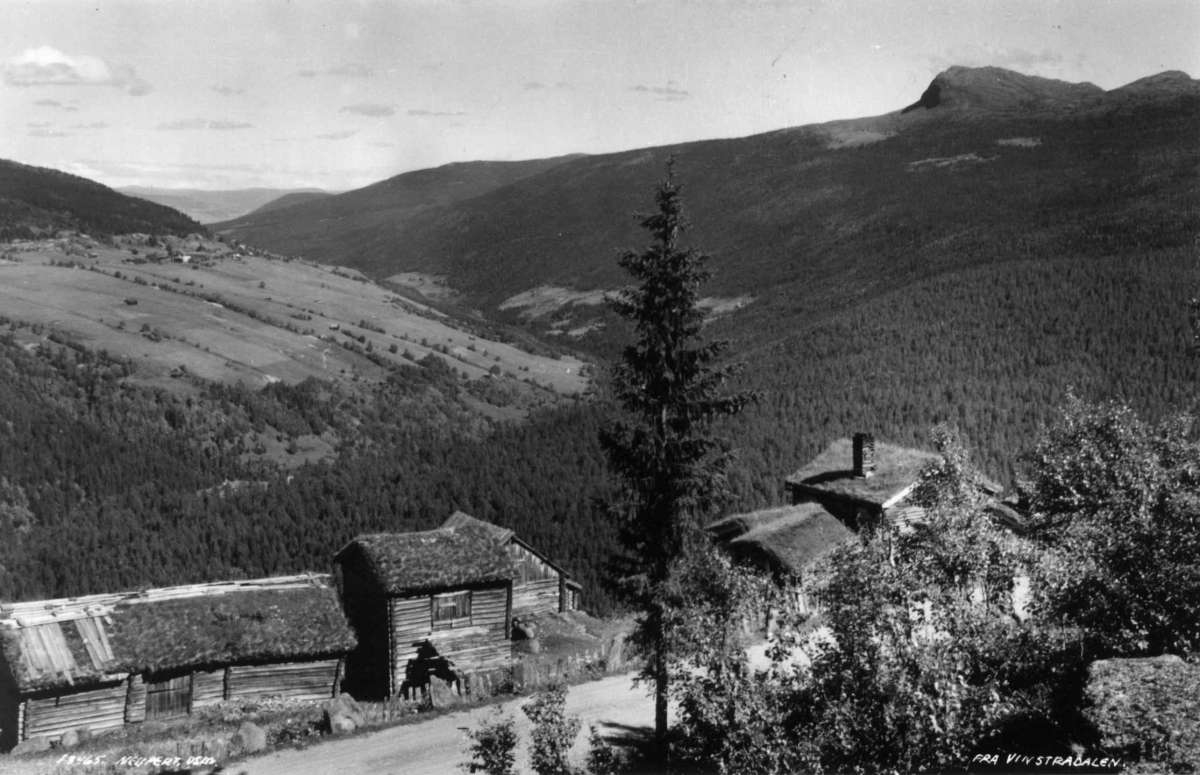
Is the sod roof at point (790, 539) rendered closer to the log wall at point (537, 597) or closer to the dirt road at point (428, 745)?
the log wall at point (537, 597)

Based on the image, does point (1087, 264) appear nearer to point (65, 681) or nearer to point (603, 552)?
point (603, 552)

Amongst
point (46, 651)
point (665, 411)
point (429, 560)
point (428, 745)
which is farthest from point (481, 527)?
point (665, 411)

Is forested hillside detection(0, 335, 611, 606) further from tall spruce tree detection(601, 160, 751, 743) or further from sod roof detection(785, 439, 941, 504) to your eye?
tall spruce tree detection(601, 160, 751, 743)

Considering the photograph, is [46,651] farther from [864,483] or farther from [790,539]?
[864,483]

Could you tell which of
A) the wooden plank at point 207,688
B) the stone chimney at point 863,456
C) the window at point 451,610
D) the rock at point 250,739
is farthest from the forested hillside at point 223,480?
the rock at point 250,739

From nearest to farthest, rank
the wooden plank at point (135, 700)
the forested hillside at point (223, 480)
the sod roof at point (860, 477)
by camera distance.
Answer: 1. the wooden plank at point (135, 700)
2. the sod roof at point (860, 477)
3. the forested hillside at point (223, 480)

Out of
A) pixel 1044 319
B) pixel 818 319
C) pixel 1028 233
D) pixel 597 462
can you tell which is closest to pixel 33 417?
pixel 597 462
